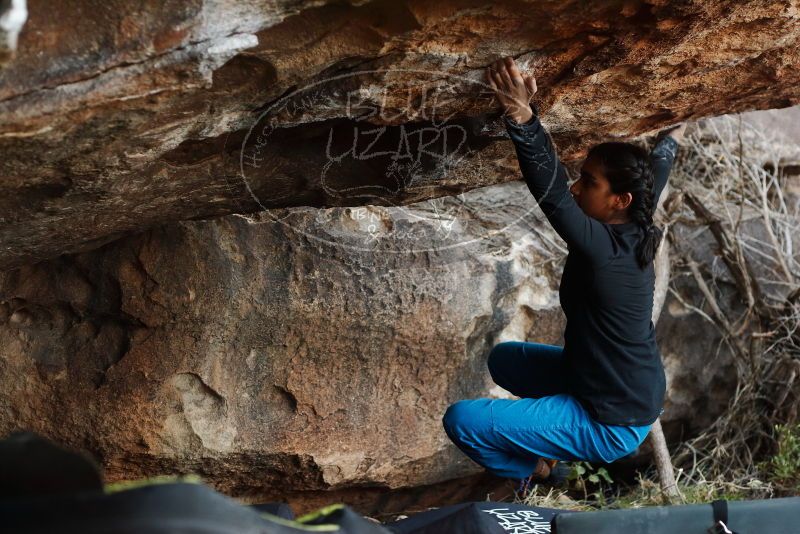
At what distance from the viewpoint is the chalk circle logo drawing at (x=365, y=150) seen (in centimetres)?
245

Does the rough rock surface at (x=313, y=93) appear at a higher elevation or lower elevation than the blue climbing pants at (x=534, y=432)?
higher

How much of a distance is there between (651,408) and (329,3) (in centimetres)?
172

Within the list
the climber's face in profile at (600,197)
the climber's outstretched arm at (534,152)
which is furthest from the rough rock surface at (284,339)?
the climber's outstretched arm at (534,152)

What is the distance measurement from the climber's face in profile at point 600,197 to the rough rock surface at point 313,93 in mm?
186

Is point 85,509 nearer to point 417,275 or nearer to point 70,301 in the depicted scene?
point 70,301

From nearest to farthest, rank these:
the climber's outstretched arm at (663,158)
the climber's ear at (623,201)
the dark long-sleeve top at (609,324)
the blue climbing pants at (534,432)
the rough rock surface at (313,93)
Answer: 1. the rough rock surface at (313,93)
2. the dark long-sleeve top at (609,324)
3. the climber's ear at (623,201)
4. the blue climbing pants at (534,432)
5. the climber's outstretched arm at (663,158)

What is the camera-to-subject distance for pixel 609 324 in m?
2.92

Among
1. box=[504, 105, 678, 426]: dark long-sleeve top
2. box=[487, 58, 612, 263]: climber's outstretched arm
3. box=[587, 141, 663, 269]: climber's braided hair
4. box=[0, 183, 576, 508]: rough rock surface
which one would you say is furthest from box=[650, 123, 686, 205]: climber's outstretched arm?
box=[0, 183, 576, 508]: rough rock surface

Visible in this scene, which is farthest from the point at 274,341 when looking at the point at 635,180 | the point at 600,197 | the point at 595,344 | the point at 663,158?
the point at 663,158

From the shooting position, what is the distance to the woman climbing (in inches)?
110

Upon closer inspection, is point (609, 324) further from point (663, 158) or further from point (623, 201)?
point (663, 158)

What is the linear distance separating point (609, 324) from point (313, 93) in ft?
3.87

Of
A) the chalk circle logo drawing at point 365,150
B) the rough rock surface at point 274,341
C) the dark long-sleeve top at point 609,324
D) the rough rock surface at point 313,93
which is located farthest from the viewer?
the rough rock surface at point 274,341

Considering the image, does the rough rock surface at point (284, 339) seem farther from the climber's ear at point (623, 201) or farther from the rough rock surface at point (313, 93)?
the climber's ear at point (623, 201)
